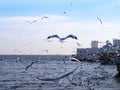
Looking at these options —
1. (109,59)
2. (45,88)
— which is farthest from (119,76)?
(109,59)

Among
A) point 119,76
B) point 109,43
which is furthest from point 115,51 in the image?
point 119,76

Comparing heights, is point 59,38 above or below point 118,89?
above

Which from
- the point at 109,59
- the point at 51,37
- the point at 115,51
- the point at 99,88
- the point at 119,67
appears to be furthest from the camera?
the point at 115,51

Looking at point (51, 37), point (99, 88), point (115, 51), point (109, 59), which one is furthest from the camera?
point (115, 51)

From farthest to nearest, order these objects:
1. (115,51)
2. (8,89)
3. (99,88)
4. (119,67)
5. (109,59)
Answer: (115,51), (109,59), (119,67), (99,88), (8,89)

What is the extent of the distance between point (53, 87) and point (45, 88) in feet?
4.73

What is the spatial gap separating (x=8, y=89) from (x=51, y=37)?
13.9 m

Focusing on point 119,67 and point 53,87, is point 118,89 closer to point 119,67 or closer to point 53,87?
point 53,87

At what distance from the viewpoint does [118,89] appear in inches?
2281

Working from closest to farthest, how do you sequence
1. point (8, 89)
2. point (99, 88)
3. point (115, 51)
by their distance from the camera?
1. point (8, 89)
2. point (99, 88)
3. point (115, 51)

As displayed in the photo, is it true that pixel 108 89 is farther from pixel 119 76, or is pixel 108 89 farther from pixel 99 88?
pixel 119 76

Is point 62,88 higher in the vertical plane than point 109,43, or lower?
lower

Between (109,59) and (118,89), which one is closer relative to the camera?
(118,89)

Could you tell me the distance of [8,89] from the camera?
54219 millimetres
